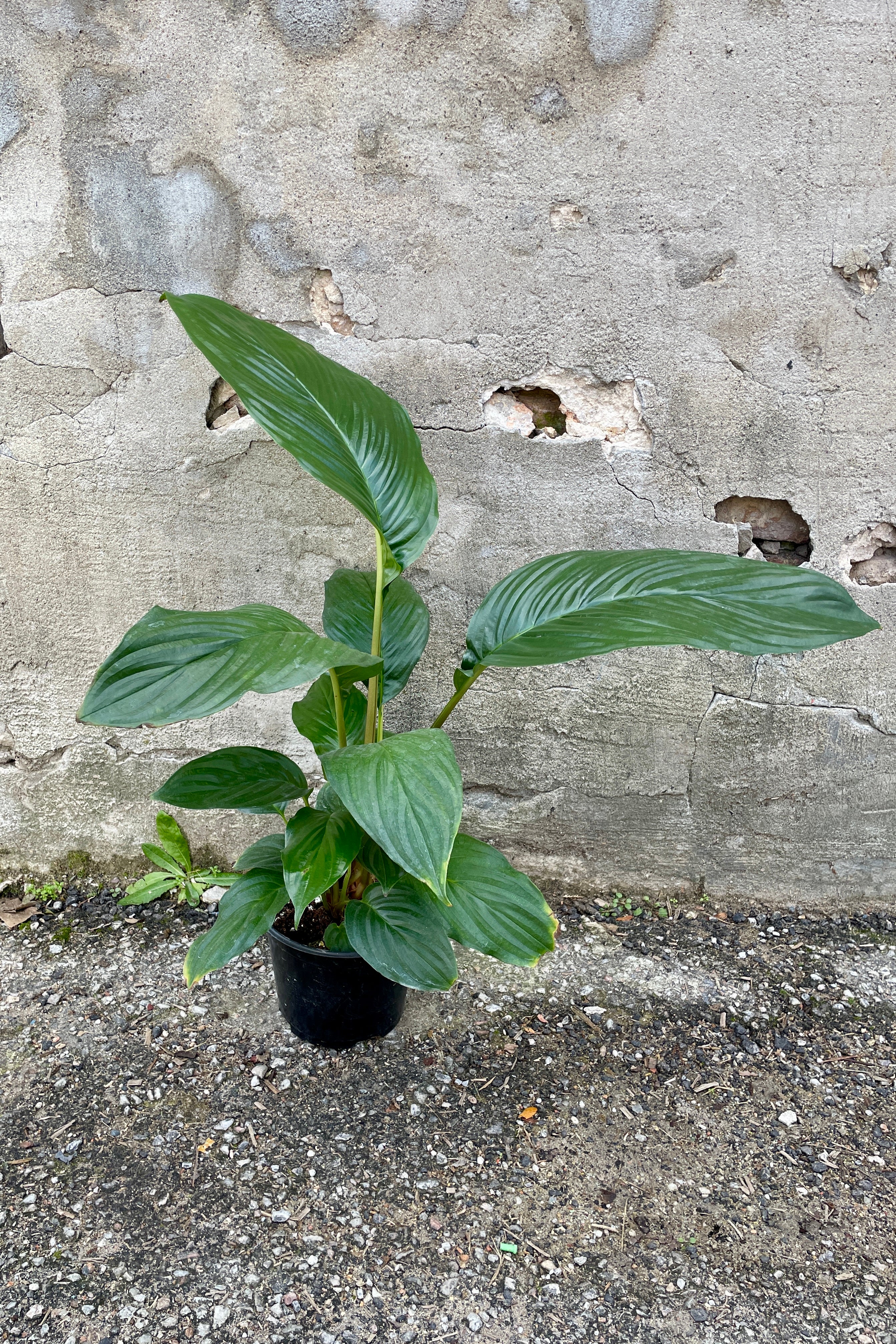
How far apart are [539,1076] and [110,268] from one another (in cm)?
169

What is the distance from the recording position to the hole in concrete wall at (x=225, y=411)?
1.75 meters

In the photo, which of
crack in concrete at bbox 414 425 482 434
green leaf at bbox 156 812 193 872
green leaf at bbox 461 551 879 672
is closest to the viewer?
green leaf at bbox 461 551 879 672

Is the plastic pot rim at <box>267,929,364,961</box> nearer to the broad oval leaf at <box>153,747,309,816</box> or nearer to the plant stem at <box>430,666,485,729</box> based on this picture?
the broad oval leaf at <box>153,747,309,816</box>

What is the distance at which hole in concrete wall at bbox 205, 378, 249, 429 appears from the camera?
1.75m

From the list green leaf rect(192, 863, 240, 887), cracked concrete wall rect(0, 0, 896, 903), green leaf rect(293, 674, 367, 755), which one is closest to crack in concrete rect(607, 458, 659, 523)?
cracked concrete wall rect(0, 0, 896, 903)

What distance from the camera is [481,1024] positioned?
168 centimetres

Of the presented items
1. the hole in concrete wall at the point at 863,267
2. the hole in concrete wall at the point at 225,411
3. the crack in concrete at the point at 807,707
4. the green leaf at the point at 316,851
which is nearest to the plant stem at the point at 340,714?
the green leaf at the point at 316,851

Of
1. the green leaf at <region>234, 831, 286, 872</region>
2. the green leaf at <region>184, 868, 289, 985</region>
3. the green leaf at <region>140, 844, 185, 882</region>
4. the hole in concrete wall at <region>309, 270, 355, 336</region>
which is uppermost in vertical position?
the hole in concrete wall at <region>309, 270, 355, 336</region>

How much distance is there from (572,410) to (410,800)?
3.21ft

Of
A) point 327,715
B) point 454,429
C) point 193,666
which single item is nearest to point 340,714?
point 327,715

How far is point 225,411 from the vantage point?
1765 millimetres

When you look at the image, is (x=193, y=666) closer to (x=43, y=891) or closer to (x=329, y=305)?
(x=329, y=305)

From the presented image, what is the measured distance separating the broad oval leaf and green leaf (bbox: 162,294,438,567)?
1.33 feet

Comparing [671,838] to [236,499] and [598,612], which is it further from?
[236,499]
